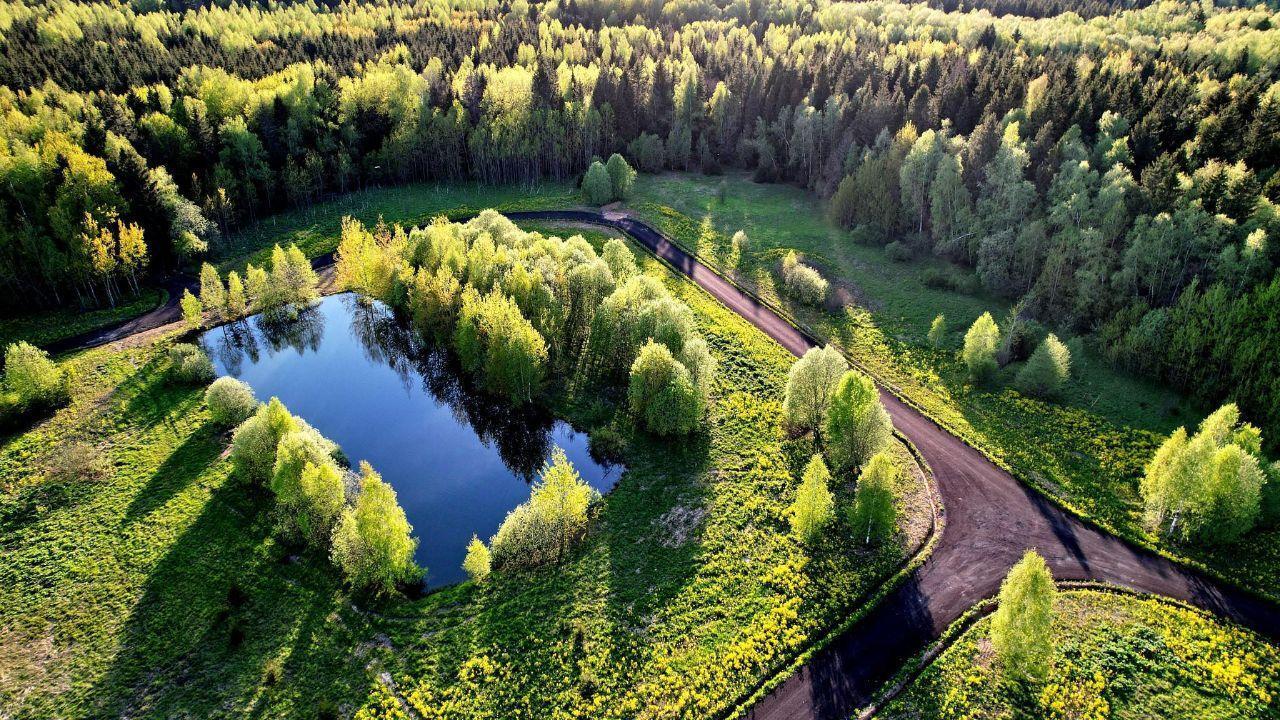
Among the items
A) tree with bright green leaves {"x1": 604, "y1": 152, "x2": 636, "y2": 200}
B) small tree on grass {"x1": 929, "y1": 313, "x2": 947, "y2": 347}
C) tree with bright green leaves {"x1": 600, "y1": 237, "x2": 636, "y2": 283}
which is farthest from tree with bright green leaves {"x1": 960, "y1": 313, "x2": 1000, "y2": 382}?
tree with bright green leaves {"x1": 604, "y1": 152, "x2": 636, "y2": 200}

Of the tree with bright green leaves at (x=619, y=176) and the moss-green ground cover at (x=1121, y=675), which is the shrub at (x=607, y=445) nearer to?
the moss-green ground cover at (x=1121, y=675)

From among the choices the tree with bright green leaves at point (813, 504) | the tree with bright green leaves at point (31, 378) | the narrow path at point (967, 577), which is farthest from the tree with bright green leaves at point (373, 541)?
the tree with bright green leaves at point (31, 378)

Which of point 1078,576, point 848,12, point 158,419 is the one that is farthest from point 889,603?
point 848,12

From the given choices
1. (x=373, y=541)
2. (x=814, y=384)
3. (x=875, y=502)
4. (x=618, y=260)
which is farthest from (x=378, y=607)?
(x=618, y=260)

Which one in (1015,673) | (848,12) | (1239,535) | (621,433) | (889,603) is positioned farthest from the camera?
(848,12)

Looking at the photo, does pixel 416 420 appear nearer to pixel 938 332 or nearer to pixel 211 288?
pixel 211 288

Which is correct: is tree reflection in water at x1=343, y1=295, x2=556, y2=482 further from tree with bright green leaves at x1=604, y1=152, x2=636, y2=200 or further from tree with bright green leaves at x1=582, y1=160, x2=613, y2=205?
tree with bright green leaves at x1=604, y1=152, x2=636, y2=200

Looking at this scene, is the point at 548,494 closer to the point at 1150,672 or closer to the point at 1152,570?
the point at 1150,672
